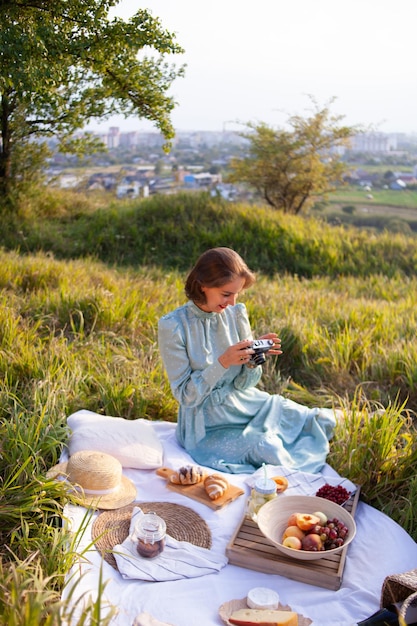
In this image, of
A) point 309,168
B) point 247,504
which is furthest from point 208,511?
point 309,168

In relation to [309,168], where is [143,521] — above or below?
below

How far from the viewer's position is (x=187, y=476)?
376 centimetres

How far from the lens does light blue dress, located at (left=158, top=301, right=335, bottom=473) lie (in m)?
3.99

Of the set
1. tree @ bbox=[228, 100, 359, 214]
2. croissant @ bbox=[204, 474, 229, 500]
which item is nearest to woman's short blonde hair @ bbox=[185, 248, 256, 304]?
croissant @ bbox=[204, 474, 229, 500]

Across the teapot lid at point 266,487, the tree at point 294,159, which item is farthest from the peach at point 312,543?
the tree at point 294,159

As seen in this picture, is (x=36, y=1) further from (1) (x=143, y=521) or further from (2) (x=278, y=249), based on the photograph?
(2) (x=278, y=249)

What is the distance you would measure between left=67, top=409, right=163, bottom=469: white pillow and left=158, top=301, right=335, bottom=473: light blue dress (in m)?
0.24

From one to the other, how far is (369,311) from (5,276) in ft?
11.4

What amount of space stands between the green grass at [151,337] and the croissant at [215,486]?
30.0 inches

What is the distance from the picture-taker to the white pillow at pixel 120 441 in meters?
3.91

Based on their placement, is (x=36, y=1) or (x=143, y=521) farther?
(x=36, y=1)

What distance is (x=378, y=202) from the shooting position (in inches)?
721

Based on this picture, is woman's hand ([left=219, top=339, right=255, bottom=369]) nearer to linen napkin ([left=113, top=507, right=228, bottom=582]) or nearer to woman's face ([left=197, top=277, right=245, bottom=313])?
woman's face ([left=197, top=277, right=245, bottom=313])

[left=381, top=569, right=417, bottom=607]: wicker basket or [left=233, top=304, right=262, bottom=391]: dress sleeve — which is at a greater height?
[left=233, top=304, right=262, bottom=391]: dress sleeve
